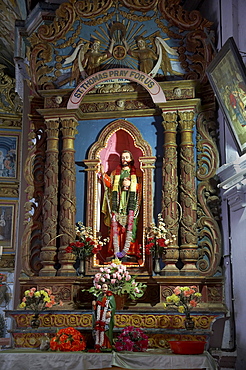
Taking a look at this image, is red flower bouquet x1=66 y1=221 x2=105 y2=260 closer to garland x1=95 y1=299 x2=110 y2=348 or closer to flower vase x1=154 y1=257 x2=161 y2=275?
flower vase x1=154 y1=257 x2=161 y2=275

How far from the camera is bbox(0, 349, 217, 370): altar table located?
776 cm

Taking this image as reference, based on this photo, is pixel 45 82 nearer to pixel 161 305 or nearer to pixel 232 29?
pixel 232 29

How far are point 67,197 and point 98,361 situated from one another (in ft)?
10.2

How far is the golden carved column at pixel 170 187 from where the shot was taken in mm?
9484

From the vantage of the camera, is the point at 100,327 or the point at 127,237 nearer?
the point at 100,327

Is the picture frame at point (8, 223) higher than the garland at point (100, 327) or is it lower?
higher

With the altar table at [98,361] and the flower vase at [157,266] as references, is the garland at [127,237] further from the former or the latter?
the altar table at [98,361]

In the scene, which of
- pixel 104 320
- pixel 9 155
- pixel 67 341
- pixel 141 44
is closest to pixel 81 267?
pixel 104 320

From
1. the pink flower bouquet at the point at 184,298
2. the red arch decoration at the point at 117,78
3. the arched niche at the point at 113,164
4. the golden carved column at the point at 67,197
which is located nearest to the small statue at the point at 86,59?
the red arch decoration at the point at 117,78

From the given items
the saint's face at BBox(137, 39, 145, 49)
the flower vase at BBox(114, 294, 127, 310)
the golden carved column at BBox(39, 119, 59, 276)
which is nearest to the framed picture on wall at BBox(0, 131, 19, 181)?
the golden carved column at BBox(39, 119, 59, 276)

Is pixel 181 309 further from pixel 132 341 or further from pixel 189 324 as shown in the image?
pixel 132 341

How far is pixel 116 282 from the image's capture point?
873cm

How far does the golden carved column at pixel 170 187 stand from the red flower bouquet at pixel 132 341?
1.38 m

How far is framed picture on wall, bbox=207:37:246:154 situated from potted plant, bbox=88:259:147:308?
2.53 m
